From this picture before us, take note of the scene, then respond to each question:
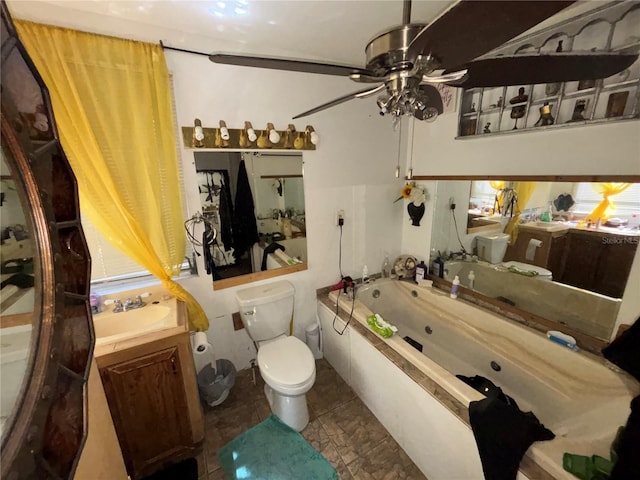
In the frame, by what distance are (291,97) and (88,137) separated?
1.22 metres

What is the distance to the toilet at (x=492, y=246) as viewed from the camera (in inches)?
79.3

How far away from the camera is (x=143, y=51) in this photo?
4.61ft

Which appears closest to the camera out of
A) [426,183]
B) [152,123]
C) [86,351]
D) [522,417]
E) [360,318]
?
[86,351]

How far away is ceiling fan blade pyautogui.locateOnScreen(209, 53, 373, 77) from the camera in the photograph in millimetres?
849

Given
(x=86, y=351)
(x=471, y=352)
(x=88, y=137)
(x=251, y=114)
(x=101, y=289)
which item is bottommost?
(x=471, y=352)

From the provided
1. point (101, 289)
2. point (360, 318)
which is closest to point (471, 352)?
point (360, 318)

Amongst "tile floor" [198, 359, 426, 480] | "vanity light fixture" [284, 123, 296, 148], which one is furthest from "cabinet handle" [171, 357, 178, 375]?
"vanity light fixture" [284, 123, 296, 148]

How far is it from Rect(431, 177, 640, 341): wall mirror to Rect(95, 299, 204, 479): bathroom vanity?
→ 221 centimetres

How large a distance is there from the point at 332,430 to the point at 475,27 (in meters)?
2.13

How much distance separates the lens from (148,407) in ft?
4.50

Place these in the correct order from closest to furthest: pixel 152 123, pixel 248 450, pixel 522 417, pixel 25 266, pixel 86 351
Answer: pixel 25 266 < pixel 86 351 < pixel 522 417 < pixel 152 123 < pixel 248 450

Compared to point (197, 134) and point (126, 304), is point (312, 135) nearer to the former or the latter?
point (197, 134)

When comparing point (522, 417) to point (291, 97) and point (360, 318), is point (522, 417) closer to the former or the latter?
point (360, 318)

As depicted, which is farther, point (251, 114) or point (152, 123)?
point (251, 114)
